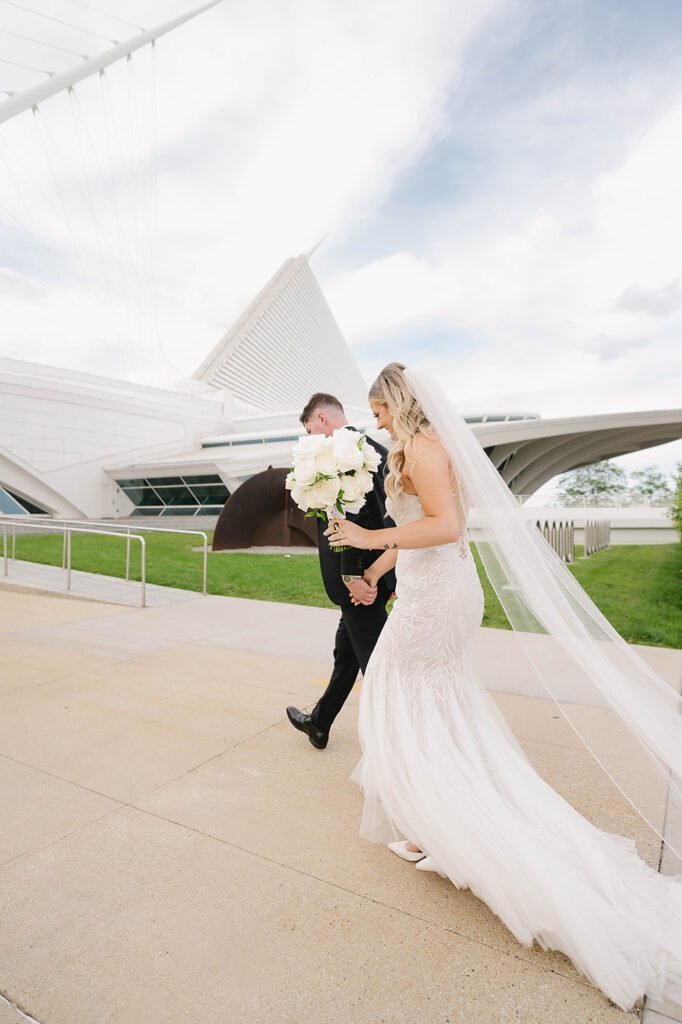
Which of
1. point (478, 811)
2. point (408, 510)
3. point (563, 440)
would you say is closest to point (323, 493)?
point (408, 510)

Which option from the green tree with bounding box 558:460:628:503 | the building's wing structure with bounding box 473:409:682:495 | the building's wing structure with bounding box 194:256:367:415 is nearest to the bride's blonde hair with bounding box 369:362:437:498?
the building's wing structure with bounding box 473:409:682:495

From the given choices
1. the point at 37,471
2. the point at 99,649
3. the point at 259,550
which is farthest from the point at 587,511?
the point at 99,649

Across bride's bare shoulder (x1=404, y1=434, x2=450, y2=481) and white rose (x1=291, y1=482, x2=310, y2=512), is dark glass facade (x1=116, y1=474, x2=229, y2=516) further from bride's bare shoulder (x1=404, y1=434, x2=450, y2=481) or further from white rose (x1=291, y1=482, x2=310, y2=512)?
bride's bare shoulder (x1=404, y1=434, x2=450, y2=481)

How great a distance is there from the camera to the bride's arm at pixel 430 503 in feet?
7.45

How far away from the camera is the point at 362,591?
2826 millimetres

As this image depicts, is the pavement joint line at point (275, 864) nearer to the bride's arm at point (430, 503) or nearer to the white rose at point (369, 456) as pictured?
the bride's arm at point (430, 503)

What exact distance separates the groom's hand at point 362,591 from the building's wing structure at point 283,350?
59840 millimetres

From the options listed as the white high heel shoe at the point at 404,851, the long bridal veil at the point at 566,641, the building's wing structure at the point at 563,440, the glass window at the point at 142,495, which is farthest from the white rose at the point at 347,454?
the glass window at the point at 142,495

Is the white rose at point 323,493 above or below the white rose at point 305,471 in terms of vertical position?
below

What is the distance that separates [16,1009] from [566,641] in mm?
2174

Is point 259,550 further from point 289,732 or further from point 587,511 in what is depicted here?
point 587,511

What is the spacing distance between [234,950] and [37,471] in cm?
3766

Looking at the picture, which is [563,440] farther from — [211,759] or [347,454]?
[347,454]

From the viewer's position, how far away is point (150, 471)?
3728cm
